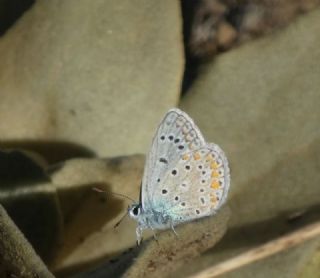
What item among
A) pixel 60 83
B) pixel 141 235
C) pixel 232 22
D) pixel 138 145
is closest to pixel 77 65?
pixel 60 83

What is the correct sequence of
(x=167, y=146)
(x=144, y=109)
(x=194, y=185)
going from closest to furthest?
(x=167, y=146) < (x=194, y=185) < (x=144, y=109)

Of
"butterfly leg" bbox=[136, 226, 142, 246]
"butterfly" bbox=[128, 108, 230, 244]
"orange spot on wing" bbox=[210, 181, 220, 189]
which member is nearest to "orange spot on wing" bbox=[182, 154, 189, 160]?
"butterfly" bbox=[128, 108, 230, 244]

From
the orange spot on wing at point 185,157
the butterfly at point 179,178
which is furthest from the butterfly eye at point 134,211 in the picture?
the orange spot on wing at point 185,157

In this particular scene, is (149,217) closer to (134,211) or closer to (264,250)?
(134,211)

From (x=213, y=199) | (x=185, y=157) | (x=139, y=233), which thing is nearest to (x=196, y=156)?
(x=185, y=157)

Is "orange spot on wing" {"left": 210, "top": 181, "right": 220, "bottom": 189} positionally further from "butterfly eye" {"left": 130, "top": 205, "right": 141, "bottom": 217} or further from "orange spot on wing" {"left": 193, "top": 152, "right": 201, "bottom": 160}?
"butterfly eye" {"left": 130, "top": 205, "right": 141, "bottom": 217}

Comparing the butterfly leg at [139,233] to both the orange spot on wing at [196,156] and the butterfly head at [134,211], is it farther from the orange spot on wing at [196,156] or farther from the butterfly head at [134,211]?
the orange spot on wing at [196,156]
